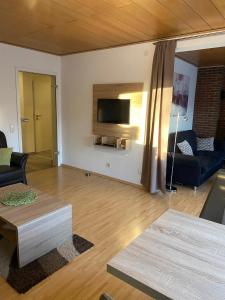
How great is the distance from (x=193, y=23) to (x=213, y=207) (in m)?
2.30

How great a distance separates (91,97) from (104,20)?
1.83 meters

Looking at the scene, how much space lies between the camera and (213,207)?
1.55 metres

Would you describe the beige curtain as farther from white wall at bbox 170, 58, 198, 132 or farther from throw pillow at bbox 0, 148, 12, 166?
throw pillow at bbox 0, 148, 12, 166

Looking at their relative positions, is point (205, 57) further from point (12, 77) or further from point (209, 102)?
point (12, 77)

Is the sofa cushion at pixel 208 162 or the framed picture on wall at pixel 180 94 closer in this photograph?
the sofa cushion at pixel 208 162

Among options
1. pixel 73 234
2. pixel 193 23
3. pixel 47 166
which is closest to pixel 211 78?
pixel 193 23

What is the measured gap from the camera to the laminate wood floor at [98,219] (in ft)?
5.67

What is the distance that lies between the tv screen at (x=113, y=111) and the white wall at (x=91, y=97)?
34 centimetres

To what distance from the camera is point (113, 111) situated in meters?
4.06

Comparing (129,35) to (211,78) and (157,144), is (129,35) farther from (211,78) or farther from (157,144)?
(211,78)

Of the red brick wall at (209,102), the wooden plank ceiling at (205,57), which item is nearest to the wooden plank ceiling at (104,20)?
the wooden plank ceiling at (205,57)

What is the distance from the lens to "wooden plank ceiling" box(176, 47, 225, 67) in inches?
150

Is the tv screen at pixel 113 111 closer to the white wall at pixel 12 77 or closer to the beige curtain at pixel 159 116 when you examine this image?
the beige curtain at pixel 159 116

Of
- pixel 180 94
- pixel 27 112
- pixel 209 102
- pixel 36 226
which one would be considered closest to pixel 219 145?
pixel 209 102
